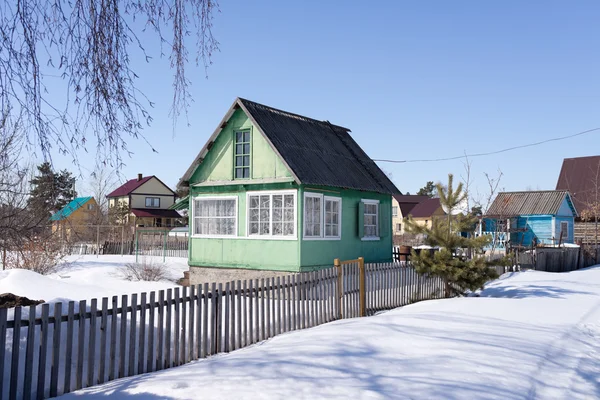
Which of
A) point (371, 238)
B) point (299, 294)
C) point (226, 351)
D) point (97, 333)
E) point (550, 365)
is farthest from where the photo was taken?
point (371, 238)

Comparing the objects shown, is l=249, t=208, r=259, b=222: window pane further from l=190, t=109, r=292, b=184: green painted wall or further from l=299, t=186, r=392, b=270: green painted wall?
l=299, t=186, r=392, b=270: green painted wall

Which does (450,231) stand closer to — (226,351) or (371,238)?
(371,238)

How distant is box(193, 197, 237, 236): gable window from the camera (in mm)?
16828

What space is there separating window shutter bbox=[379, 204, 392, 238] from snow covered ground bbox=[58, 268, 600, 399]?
860cm

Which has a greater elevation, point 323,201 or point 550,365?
point 323,201

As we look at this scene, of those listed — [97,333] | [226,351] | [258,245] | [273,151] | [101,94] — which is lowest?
[226,351]

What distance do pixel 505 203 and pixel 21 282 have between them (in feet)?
115

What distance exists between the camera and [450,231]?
14.0 meters

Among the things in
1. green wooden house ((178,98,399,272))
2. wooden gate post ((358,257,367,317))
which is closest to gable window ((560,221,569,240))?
green wooden house ((178,98,399,272))

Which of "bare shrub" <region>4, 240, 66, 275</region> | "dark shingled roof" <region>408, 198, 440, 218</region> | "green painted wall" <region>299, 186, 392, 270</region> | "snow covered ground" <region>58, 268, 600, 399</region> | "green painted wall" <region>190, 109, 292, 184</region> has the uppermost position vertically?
"dark shingled roof" <region>408, 198, 440, 218</region>

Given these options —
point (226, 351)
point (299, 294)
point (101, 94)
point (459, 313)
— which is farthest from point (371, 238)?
point (101, 94)

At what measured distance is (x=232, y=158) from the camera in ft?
55.2

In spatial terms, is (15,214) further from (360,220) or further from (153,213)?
(153,213)

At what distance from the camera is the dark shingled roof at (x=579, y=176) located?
4372 centimetres
